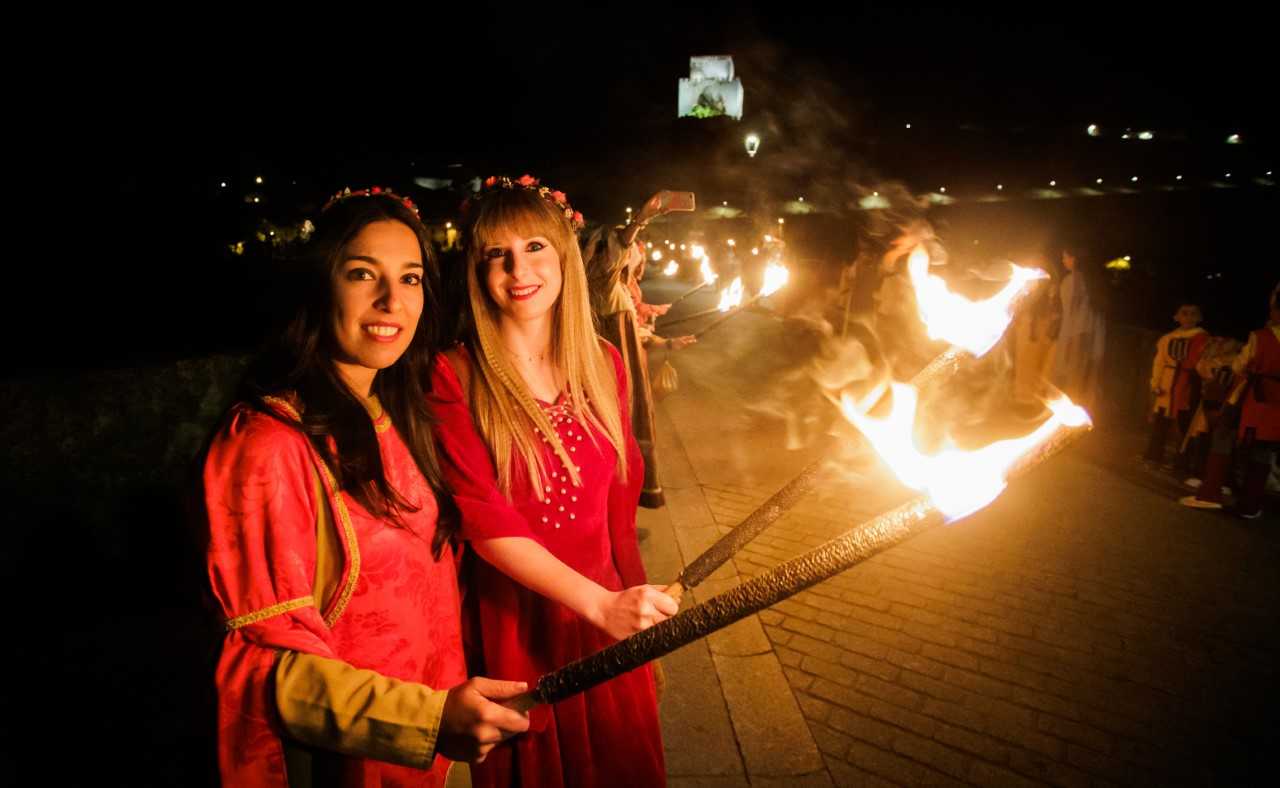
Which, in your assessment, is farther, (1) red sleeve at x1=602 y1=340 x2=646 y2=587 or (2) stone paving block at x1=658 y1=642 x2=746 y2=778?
(2) stone paving block at x1=658 y1=642 x2=746 y2=778

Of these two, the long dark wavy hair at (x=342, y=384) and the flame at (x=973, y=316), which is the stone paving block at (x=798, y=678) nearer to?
the flame at (x=973, y=316)

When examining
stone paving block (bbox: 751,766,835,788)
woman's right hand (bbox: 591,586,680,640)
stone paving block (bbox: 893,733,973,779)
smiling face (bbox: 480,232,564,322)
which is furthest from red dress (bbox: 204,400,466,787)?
stone paving block (bbox: 893,733,973,779)

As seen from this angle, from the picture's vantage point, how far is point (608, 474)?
232cm

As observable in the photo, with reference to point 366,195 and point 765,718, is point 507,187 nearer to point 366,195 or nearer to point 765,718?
point 366,195

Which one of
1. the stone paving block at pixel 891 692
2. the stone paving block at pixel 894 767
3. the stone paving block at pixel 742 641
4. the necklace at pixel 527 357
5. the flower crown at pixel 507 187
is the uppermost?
the flower crown at pixel 507 187

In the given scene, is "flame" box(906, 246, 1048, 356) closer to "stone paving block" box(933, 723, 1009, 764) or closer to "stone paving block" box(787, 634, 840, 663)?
"stone paving block" box(933, 723, 1009, 764)

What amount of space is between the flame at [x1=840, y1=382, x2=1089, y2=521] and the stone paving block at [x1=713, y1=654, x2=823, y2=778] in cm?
263

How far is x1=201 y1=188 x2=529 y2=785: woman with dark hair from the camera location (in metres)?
1.27

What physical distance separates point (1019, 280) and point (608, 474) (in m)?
1.62

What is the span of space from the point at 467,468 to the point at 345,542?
47 centimetres

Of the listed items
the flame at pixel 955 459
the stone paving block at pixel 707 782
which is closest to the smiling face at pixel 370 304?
the flame at pixel 955 459

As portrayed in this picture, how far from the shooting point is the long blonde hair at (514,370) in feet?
6.97

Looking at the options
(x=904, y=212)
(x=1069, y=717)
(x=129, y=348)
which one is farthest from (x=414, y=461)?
(x=904, y=212)

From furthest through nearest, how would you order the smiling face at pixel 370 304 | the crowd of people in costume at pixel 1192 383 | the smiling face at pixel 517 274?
1. the crowd of people in costume at pixel 1192 383
2. the smiling face at pixel 517 274
3. the smiling face at pixel 370 304
